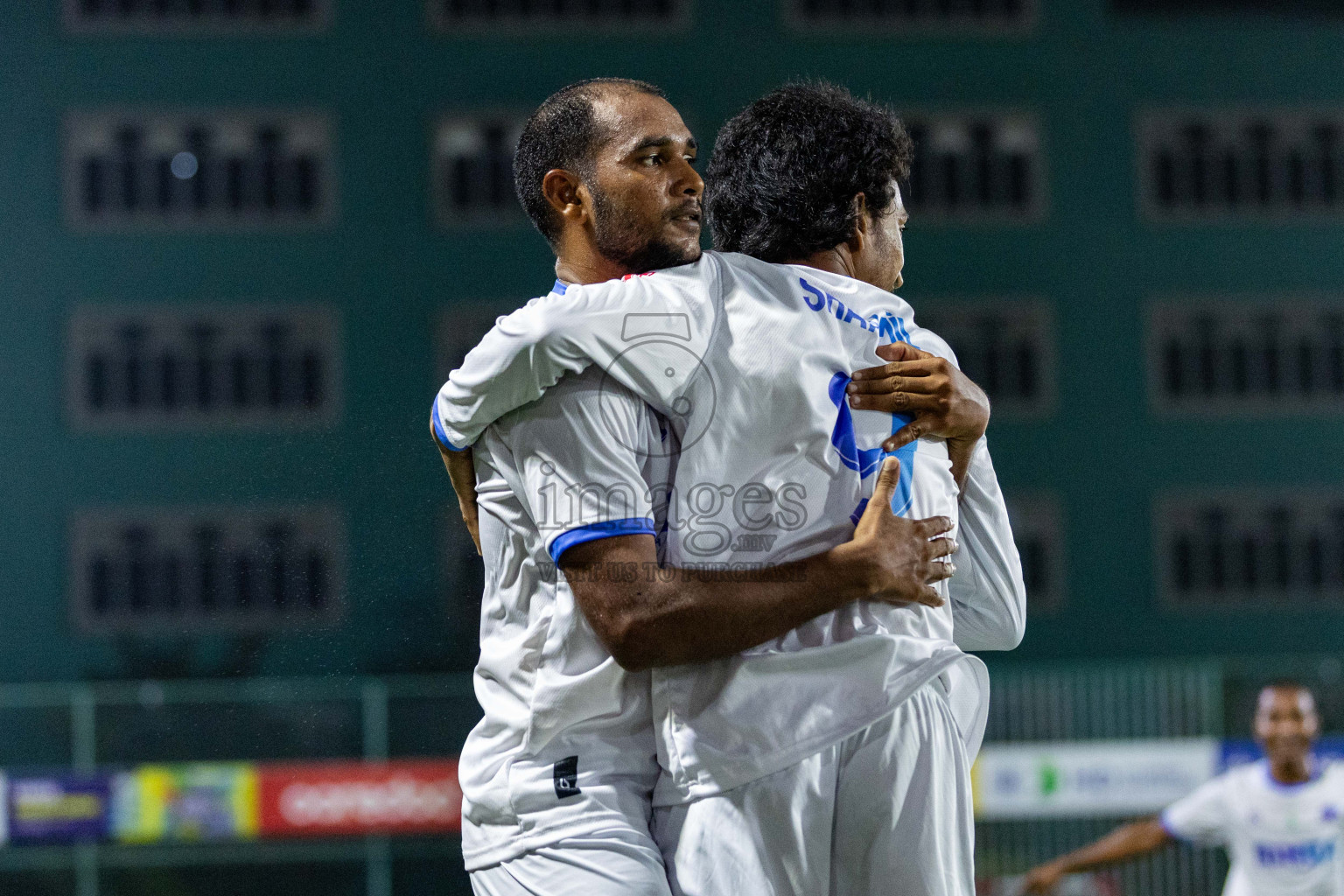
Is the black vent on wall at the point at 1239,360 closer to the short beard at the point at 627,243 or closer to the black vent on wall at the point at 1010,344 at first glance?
the black vent on wall at the point at 1010,344

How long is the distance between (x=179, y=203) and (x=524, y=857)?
739 inches

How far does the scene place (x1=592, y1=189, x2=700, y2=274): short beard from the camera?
2.25 meters

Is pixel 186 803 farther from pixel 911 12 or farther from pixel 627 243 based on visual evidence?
pixel 911 12

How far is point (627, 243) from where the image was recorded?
2.29 metres

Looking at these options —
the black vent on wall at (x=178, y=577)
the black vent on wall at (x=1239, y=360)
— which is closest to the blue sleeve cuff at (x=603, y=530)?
the black vent on wall at (x=178, y=577)

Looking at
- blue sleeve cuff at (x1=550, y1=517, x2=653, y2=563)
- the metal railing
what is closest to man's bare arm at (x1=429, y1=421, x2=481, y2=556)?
blue sleeve cuff at (x1=550, y1=517, x2=653, y2=563)

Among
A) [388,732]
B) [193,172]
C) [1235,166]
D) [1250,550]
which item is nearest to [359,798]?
[388,732]

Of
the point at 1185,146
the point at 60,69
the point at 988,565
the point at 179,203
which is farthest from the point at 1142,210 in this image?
the point at 988,565

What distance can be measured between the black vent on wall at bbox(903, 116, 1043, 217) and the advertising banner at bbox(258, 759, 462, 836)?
10.8 m

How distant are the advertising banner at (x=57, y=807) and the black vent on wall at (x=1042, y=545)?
38.5 feet

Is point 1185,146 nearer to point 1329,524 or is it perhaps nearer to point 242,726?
point 1329,524

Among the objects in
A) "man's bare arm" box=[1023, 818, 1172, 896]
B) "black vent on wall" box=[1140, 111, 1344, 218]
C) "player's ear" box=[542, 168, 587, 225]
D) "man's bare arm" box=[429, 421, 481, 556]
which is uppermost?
"black vent on wall" box=[1140, 111, 1344, 218]

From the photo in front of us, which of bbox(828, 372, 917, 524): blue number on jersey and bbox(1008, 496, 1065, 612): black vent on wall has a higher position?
bbox(828, 372, 917, 524): blue number on jersey

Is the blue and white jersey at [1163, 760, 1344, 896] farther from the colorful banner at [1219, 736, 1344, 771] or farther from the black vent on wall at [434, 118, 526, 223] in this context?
the black vent on wall at [434, 118, 526, 223]
